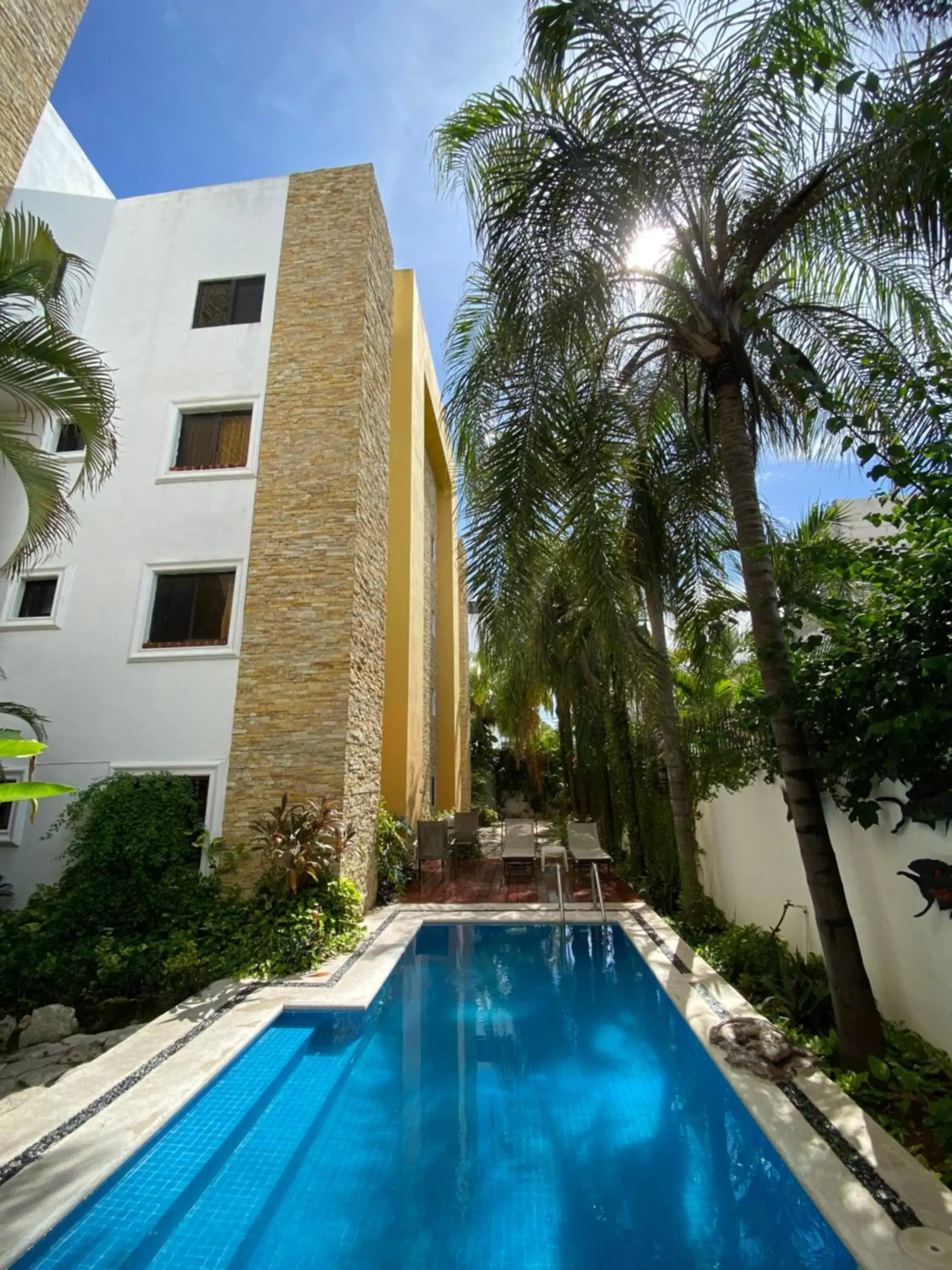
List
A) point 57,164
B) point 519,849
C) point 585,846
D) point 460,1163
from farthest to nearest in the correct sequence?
point 57,164 < point 519,849 < point 585,846 < point 460,1163

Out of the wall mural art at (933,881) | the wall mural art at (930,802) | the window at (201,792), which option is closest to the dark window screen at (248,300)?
the window at (201,792)

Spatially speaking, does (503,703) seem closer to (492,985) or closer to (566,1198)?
(492,985)

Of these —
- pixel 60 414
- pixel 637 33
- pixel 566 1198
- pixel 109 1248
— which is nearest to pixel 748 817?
pixel 566 1198

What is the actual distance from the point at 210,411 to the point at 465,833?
9.51 m

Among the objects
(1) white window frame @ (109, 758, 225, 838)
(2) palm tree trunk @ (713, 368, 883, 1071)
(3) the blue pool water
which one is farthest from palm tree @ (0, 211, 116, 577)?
(2) palm tree trunk @ (713, 368, 883, 1071)

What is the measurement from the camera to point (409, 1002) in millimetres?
5656

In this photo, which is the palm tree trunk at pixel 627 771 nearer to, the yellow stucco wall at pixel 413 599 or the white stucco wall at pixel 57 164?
the yellow stucco wall at pixel 413 599

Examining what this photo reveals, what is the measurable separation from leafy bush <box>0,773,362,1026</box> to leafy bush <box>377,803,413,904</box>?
6.12ft

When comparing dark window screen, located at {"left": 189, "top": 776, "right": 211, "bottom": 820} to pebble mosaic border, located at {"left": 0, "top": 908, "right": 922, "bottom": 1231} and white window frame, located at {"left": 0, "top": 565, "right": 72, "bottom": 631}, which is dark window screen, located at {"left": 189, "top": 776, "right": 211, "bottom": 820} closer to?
pebble mosaic border, located at {"left": 0, "top": 908, "right": 922, "bottom": 1231}

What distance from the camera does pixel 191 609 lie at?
856 cm

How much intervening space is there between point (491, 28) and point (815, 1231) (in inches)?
357

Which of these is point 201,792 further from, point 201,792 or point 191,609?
point 191,609

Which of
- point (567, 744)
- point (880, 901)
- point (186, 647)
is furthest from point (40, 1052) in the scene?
point (567, 744)

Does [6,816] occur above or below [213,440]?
below
